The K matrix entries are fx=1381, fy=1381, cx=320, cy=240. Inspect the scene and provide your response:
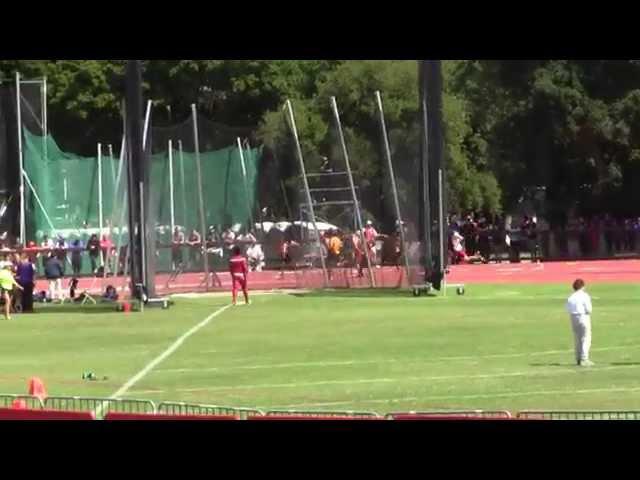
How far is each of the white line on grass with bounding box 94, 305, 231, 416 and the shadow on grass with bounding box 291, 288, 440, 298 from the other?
6191mm

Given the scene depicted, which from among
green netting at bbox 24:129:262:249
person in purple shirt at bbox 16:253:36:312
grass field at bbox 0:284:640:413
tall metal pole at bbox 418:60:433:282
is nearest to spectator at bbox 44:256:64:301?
green netting at bbox 24:129:262:249

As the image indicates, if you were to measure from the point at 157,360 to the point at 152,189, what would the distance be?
1681 cm

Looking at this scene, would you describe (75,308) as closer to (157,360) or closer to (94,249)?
(94,249)

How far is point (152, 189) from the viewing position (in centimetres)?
3972

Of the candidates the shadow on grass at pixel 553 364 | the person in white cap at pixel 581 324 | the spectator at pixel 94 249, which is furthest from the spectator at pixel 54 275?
the person in white cap at pixel 581 324

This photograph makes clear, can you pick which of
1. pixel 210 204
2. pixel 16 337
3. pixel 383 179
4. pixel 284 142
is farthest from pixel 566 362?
pixel 284 142

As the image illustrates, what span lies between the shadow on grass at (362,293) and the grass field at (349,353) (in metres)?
1.60

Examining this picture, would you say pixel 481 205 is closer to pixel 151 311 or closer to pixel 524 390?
pixel 151 311

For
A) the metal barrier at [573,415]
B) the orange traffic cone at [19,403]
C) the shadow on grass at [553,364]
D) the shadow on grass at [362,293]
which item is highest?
the shadow on grass at [362,293]

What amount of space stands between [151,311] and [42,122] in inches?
562

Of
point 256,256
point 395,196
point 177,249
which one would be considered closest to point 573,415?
point 395,196

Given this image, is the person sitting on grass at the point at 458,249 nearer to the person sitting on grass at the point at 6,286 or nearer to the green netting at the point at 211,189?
the green netting at the point at 211,189

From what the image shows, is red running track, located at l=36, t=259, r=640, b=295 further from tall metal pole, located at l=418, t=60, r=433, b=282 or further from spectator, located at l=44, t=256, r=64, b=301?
spectator, located at l=44, t=256, r=64, b=301

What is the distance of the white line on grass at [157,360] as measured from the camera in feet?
61.9
